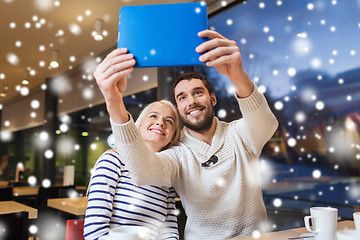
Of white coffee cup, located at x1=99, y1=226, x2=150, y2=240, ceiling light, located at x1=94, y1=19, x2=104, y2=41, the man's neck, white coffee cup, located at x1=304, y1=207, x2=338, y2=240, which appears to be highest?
ceiling light, located at x1=94, y1=19, x2=104, y2=41

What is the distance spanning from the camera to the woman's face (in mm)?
1198

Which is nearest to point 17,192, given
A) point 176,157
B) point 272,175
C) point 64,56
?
point 64,56

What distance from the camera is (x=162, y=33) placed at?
863mm

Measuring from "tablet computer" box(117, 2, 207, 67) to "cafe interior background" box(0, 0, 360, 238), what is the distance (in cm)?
132

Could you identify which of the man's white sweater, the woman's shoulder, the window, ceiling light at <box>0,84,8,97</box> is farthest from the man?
ceiling light at <box>0,84,8,97</box>

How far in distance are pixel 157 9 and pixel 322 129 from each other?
4.82 feet

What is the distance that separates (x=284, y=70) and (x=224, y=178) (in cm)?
134

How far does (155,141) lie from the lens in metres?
1.20

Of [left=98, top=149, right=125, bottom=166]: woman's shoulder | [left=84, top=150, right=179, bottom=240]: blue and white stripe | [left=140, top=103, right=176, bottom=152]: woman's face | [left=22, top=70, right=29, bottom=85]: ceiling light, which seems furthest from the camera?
[left=22, top=70, right=29, bottom=85]: ceiling light

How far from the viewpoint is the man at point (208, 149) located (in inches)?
34.9

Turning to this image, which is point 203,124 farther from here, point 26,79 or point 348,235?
point 26,79

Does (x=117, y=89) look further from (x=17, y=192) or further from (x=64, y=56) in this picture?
(x=64, y=56)

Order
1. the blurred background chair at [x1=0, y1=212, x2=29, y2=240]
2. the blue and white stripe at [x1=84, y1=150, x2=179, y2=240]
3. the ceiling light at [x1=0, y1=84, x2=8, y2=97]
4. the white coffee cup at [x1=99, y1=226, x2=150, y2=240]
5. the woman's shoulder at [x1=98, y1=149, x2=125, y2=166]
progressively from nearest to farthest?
the white coffee cup at [x1=99, y1=226, x2=150, y2=240] < the blue and white stripe at [x1=84, y1=150, x2=179, y2=240] < the woman's shoulder at [x1=98, y1=149, x2=125, y2=166] < the blurred background chair at [x1=0, y1=212, x2=29, y2=240] < the ceiling light at [x1=0, y1=84, x2=8, y2=97]

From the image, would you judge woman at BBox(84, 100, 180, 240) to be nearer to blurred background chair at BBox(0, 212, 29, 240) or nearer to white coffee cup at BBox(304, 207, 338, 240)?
white coffee cup at BBox(304, 207, 338, 240)
